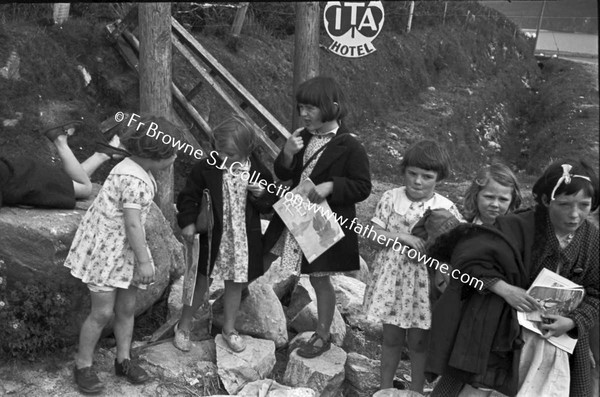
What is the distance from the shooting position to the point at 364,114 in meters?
13.7

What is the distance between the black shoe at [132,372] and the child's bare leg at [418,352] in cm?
137

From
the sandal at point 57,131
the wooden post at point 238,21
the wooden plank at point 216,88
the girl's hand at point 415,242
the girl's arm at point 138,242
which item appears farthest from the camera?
the wooden post at point 238,21

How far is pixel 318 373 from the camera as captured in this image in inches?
157

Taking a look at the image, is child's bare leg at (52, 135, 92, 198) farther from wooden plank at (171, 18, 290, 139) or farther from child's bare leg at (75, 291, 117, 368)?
wooden plank at (171, 18, 290, 139)

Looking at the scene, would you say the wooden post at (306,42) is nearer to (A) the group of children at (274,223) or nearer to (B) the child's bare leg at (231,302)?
(A) the group of children at (274,223)

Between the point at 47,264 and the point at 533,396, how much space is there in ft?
7.90

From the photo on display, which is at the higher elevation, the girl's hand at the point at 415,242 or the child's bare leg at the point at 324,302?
the girl's hand at the point at 415,242

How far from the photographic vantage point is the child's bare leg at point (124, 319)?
145 inches

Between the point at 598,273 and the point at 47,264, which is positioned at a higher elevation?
the point at 598,273

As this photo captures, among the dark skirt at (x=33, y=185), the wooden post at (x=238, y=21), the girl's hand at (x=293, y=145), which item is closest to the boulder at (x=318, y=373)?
the girl's hand at (x=293, y=145)

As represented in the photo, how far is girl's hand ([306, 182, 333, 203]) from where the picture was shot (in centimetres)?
386

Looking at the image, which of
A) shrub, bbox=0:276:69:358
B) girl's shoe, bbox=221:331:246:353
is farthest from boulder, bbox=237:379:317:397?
shrub, bbox=0:276:69:358

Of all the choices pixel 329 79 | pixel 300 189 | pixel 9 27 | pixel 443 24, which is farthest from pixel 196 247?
pixel 443 24

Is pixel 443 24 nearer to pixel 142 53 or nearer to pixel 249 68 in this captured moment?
pixel 249 68
